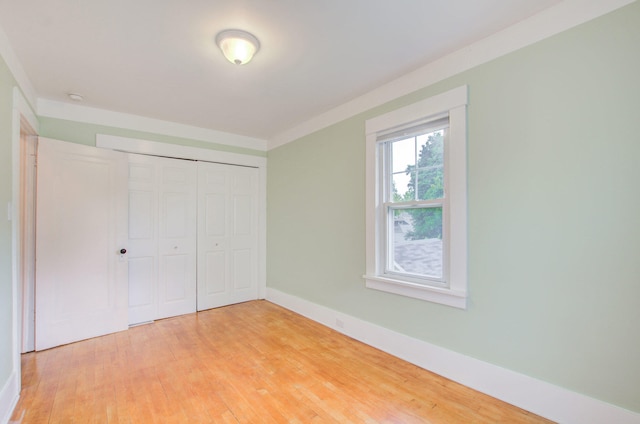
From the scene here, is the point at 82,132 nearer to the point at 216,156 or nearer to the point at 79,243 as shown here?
the point at 79,243

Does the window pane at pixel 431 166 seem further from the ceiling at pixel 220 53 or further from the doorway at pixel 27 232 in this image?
the doorway at pixel 27 232

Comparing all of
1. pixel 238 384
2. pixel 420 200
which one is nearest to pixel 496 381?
pixel 420 200

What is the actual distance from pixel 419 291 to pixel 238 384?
1.74m

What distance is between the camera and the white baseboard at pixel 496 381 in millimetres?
1755

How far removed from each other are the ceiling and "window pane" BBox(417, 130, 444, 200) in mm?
679

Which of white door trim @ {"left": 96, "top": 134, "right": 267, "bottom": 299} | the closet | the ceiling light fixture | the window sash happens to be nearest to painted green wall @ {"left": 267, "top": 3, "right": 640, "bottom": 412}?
the window sash

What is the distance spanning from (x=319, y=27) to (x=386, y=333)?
2767 mm

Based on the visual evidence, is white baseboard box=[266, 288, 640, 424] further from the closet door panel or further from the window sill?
the closet door panel

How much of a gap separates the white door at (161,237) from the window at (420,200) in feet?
8.83

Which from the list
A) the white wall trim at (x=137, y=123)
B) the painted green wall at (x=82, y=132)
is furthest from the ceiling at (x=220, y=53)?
the painted green wall at (x=82, y=132)

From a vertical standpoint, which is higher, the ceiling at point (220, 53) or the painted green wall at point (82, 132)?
the ceiling at point (220, 53)

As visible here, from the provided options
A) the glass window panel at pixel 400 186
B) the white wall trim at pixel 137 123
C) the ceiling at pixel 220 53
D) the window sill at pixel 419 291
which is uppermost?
the ceiling at pixel 220 53

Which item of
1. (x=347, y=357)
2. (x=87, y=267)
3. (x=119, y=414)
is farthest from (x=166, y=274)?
(x=347, y=357)

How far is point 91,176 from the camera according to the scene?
3410 millimetres
